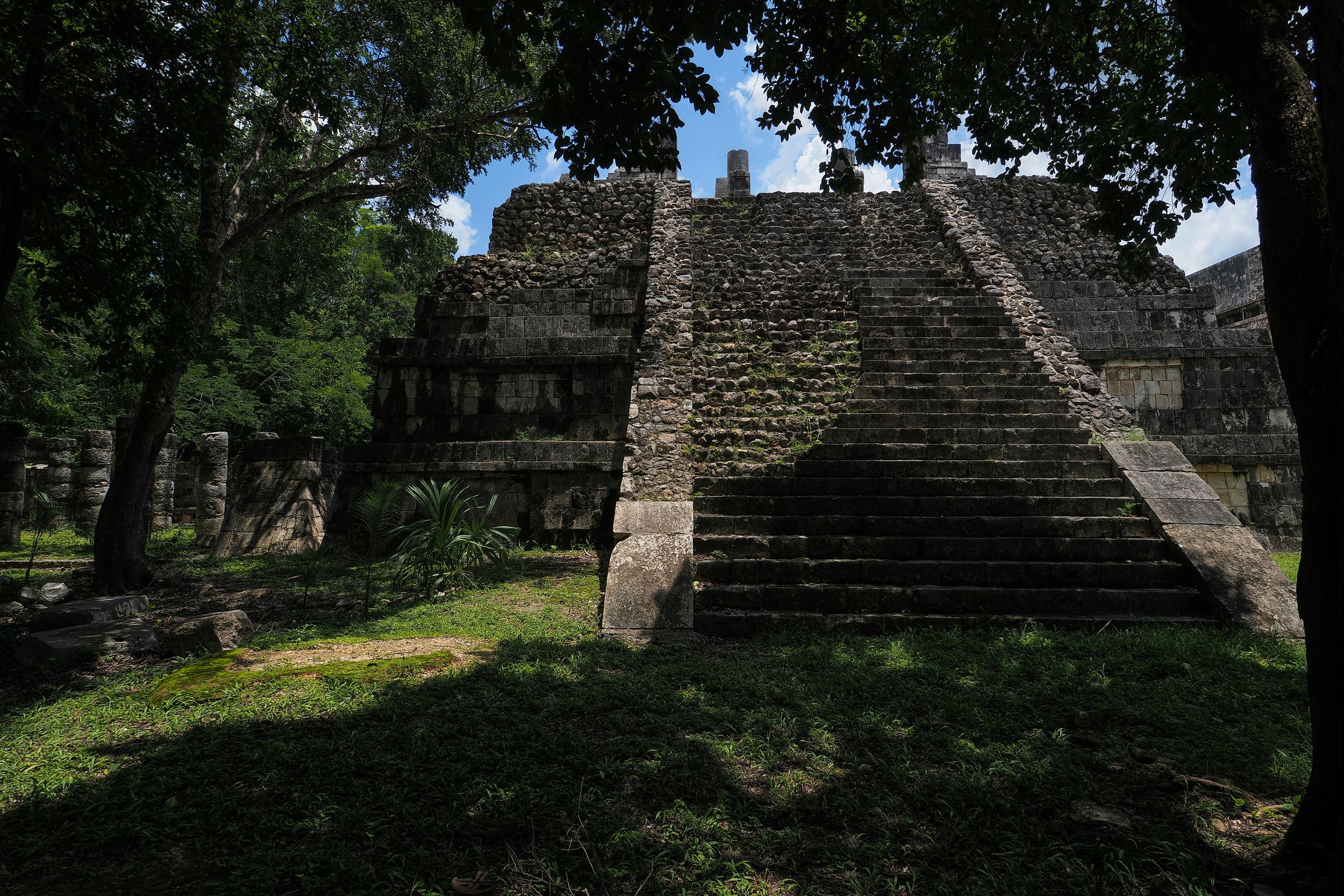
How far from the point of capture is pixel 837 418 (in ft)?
26.2

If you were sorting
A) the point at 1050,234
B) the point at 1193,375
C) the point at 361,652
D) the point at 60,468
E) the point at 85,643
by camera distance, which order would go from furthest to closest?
1. the point at 60,468
2. the point at 1050,234
3. the point at 1193,375
4. the point at 85,643
5. the point at 361,652

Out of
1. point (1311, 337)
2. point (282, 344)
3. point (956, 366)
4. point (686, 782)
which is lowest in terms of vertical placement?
point (686, 782)

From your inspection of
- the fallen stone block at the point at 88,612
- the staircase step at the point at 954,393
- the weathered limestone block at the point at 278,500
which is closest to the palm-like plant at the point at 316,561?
the weathered limestone block at the point at 278,500

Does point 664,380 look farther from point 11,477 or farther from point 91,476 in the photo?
point 91,476

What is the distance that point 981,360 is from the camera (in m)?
8.79

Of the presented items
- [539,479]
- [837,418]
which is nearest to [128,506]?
[539,479]

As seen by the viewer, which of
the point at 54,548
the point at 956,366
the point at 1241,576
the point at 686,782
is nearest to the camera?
the point at 686,782

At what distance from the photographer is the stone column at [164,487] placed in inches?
548

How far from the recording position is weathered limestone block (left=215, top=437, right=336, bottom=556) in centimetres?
1013

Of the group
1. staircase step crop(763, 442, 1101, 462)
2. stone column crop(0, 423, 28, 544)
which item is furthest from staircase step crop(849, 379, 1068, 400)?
stone column crop(0, 423, 28, 544)

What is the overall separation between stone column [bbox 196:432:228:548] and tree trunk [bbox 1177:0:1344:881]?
46.5ft

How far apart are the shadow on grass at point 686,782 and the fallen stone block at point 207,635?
3.73 feet

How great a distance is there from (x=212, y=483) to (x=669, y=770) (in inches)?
507

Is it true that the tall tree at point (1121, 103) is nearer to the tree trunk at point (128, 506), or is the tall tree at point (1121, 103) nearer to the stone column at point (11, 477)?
the tree trunk at point (128, 506)
